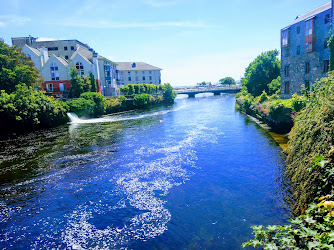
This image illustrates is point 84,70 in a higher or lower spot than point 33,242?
higher

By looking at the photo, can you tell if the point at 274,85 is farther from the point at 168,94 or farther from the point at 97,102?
the point at 168,94

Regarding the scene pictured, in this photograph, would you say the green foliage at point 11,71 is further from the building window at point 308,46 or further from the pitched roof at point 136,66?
the pitched roof at point 136,66

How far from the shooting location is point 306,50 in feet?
117

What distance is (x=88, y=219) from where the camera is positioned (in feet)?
37.1

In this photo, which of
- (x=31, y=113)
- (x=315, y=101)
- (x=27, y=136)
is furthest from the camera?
(x=31, y=113)

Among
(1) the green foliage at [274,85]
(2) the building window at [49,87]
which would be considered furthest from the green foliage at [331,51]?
(2) the building window at [49,87]

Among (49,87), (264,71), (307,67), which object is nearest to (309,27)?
(307,67)

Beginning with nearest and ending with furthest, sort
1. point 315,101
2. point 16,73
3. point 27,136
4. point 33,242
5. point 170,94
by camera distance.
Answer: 1. point 33,242
2. point 315,101
3. point 27,136
4. point 16,73
5. point 170,94

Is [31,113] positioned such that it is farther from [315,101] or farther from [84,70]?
[315,101]

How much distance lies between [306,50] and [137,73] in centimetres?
7922

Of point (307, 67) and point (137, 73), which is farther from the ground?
point (137, 73)

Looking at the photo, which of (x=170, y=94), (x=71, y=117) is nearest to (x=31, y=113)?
(x=71, y=117)

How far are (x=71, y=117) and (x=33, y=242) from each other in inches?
1520

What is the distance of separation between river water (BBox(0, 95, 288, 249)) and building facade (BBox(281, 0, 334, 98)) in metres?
17.7
